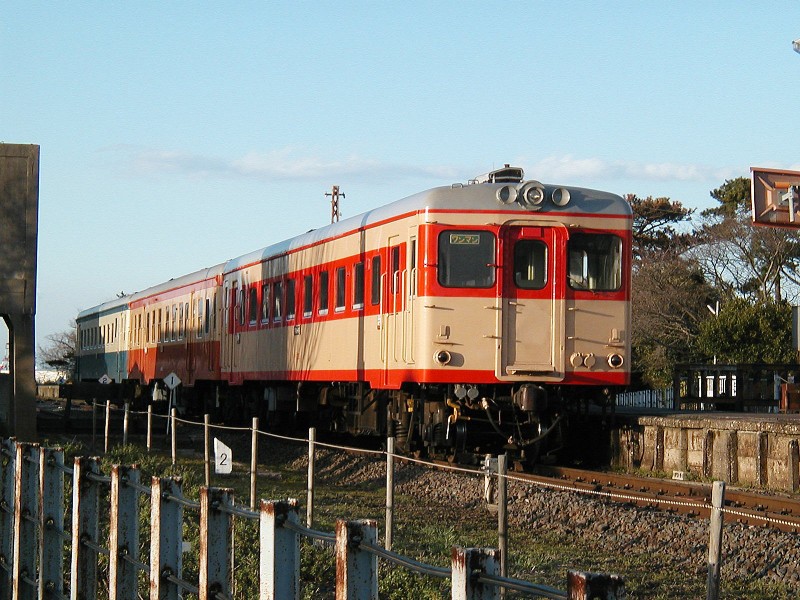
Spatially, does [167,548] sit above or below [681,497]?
above

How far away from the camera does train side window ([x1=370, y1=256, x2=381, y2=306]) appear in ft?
55.5

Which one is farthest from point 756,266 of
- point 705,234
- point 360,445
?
point 360,445

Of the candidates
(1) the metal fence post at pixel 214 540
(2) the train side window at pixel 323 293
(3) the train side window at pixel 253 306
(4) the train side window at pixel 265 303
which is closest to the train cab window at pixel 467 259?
(2) the train side window at pixel 323 293

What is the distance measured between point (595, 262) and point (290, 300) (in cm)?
653

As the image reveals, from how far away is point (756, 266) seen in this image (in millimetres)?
46969

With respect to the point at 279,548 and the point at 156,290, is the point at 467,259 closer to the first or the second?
the point at 279,548

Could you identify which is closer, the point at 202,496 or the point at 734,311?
the point at 202,496

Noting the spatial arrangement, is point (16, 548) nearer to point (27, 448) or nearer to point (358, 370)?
point (27, 448)

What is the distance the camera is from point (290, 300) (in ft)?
69.7

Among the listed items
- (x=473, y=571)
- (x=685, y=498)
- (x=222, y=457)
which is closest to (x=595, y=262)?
(x=685, y=498)

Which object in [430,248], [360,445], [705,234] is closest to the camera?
[430,248]

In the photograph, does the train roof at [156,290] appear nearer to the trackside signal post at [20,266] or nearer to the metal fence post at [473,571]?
the trackside signal post at [20,266]

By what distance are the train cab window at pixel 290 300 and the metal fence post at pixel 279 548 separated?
16.9 m

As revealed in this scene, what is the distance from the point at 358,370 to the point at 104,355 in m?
26.0
